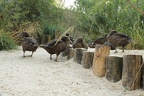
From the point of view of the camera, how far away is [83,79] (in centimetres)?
422

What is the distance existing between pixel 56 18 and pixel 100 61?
732 cm

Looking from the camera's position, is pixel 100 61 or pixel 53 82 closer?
pixel 53 82

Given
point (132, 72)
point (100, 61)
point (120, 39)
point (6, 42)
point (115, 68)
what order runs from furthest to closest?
point (6, 42) < point (120, 39) < point (100, 61) < point (115, 68) < point (132, 72)

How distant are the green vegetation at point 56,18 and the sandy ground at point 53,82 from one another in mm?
2856

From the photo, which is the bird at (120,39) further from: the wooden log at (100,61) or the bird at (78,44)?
the bird at (78,44)

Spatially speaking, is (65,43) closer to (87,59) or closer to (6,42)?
(87,59)

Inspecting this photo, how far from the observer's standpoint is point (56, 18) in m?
11.4

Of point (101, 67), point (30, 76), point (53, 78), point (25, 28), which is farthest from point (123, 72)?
point (25, 28)

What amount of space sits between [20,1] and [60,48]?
489cm

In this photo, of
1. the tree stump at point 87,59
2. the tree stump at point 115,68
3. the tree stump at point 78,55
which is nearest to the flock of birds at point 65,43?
the tree stump at point 78,55

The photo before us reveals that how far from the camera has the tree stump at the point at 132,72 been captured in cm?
350

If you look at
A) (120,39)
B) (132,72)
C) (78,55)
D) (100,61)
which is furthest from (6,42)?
(132,72)

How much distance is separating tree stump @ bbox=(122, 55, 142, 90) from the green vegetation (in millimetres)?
3608

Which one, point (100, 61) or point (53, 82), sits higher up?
point (100, 61)
